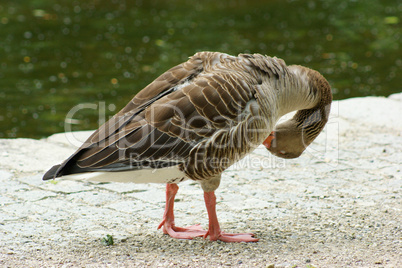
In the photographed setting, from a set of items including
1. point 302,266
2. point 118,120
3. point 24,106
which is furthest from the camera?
point 24,106

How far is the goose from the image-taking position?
3.88 metres

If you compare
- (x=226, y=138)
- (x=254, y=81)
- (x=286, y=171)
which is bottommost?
(x=286, y=171)

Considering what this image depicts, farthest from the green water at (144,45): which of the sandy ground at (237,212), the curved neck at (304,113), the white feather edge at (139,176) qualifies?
the white feather edge at (139,176)

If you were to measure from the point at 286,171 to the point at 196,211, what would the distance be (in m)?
1.29

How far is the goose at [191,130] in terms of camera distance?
3885 mm

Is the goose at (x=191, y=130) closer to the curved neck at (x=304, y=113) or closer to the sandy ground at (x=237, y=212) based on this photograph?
the curved neck at (x=304, y=113)

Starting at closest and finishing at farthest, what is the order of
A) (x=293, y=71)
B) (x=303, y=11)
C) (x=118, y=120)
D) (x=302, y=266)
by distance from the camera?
(x=302, y=266) < (x=118, y=120) < (x=293, y=71) < (x=303, y=11)

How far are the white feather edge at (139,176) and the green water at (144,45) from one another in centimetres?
471

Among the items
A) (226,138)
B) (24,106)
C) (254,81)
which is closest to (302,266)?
(226,138)

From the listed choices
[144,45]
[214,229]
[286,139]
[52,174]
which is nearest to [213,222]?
[214,229]

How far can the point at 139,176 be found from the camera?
13.1ft

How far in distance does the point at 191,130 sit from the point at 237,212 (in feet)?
4.06

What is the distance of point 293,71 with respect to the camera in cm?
455

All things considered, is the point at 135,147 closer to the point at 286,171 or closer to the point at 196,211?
the point at 196,211
